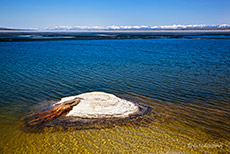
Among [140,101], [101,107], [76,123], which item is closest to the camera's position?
[76,123]

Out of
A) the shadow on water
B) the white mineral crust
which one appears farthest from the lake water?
the white mineral crust

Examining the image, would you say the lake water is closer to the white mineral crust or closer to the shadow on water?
the shadow on water

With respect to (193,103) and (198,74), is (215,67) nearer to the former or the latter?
(198,74)

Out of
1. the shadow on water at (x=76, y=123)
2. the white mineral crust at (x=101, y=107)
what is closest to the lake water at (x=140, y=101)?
the shadow on water at (x=76, y=123)

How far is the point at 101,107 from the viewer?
511 inches

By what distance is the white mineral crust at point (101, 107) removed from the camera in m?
12.4

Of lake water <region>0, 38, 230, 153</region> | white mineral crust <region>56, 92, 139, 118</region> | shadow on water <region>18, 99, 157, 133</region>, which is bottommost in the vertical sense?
lake water <region>0, 38, 230, 153</region>

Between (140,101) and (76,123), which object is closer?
(76,123)

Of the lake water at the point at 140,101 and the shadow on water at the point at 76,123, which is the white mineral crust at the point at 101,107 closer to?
the shadow on water at the point at 76,123

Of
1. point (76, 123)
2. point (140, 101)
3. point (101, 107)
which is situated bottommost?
point (140, 101)

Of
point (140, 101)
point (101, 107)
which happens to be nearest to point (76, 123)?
point (101, 107)

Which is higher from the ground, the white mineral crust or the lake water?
the white mineral crust

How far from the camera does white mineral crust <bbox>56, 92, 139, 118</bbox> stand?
12.4 m

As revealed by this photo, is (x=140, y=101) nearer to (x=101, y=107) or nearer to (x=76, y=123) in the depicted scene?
(x=101, y=107)
